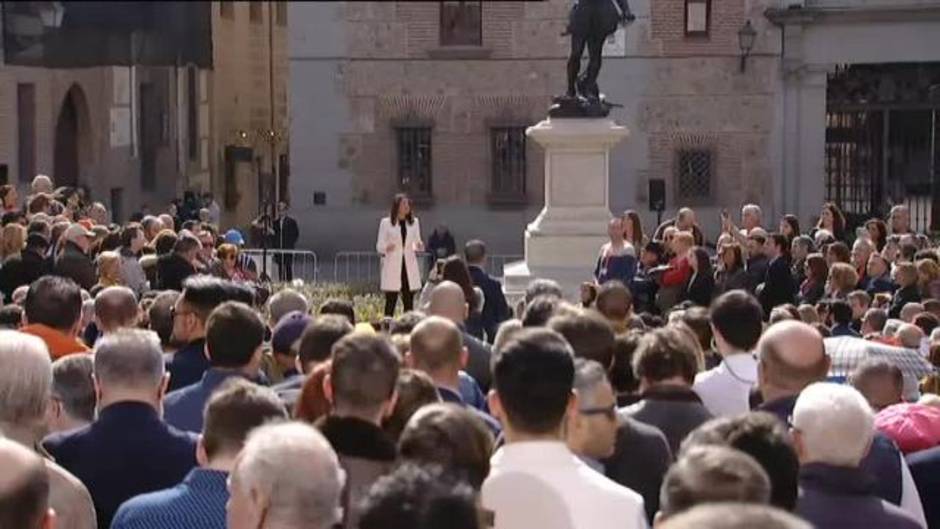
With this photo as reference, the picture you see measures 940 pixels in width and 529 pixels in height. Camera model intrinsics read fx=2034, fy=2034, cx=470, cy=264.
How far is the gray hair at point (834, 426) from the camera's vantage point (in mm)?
6312

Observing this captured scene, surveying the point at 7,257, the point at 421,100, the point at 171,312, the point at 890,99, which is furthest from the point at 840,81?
the point at 171,312

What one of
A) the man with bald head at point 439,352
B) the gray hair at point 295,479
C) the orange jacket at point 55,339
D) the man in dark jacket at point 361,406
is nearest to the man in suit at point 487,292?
the orange jacket at point 55,339

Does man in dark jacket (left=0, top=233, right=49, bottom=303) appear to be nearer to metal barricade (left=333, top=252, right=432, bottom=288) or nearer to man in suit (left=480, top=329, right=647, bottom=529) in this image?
man in suit (left=480, top=329, right=647, bottom=529)

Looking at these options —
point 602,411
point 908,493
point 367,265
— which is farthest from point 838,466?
point 367,265

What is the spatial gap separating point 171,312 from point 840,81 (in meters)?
28.2

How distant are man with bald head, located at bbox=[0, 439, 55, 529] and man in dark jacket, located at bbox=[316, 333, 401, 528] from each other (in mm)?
1267

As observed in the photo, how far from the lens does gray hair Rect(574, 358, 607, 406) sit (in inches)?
266

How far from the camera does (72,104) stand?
3750 cm

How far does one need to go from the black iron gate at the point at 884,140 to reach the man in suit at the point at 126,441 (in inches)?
1173

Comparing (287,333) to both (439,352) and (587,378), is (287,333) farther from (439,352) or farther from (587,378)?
(587,378)

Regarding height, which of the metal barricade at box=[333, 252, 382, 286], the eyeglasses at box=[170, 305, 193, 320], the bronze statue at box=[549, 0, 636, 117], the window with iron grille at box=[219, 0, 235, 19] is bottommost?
the metal barricade at box=[333, 252, 382, 286]

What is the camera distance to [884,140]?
3581 cm

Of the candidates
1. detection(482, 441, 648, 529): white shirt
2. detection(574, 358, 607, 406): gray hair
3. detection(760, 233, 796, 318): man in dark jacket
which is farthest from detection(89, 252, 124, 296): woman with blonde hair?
detection(482, 441, 648, 529): white shirt

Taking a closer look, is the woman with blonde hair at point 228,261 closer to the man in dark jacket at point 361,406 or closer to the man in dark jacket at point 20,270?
the man in dark jacket at point 20,270
